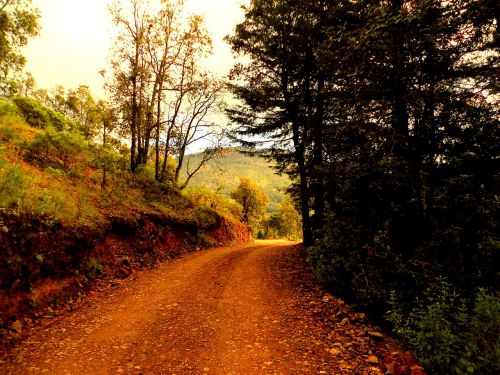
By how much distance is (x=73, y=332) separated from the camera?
6.31 metres

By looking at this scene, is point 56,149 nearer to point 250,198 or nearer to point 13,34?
point 13,34

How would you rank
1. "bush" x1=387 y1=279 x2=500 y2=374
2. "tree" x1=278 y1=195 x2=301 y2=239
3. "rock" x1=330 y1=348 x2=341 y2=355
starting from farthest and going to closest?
"tree" x1=278 y1=195 x2=301 y2=239
"rock" x1=330 y1=348 x2=341 y2=355
"bush" x1=387 y1=279 x2=500 y2=374

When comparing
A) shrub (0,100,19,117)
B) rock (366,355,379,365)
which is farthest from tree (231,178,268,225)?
rock (366,355,379,365)

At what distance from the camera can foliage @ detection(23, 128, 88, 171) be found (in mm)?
12039

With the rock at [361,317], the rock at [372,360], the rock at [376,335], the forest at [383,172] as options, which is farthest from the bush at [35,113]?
the rock at [372,360]

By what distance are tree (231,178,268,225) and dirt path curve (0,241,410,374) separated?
139 ft

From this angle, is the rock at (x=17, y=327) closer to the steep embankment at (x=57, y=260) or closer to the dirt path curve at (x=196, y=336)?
the steep embankment at (x=57, y=260)

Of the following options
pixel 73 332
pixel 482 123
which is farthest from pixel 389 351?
pixel 73 332

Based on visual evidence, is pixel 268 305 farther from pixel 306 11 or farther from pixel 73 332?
pixel 306 11

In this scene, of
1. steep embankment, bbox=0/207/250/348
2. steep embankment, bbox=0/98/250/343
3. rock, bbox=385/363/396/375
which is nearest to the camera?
rock, bbox=385/363/396/375

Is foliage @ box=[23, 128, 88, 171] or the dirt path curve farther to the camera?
foliage @ box=[23, 128, 88, 171]

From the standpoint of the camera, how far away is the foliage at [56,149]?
1204cm

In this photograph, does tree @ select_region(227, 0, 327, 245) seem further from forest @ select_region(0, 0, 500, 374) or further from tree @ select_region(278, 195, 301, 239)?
tree @ select_region(278, 195, 301, 239)

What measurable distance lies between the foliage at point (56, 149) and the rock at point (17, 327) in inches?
312
